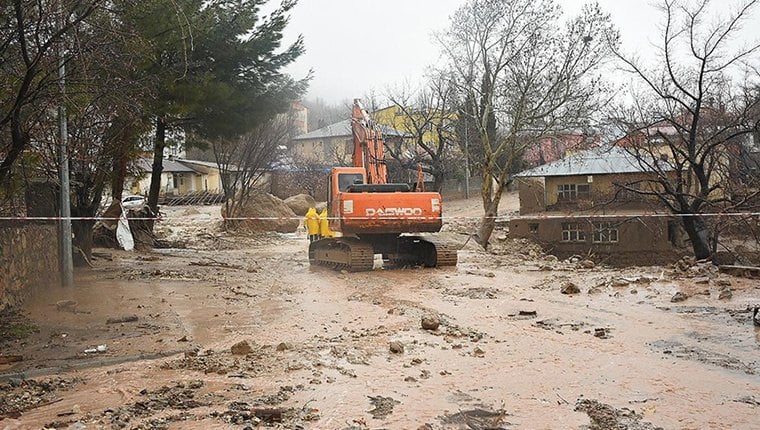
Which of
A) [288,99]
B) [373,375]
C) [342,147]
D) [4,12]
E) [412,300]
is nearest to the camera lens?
[373,375]

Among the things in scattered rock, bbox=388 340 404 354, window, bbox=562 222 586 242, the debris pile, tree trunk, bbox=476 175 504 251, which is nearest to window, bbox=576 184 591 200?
window, bbox=562 222 586 242

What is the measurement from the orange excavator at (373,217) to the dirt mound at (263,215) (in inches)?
563

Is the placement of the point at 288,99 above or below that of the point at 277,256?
above

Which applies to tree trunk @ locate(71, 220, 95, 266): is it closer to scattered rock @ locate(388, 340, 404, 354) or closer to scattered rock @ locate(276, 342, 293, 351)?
scattered rock @ locate(276, 342, 293, 351)

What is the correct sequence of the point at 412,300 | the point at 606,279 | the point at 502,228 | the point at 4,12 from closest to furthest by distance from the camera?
the point at 4,12 < the point at 412,300 < the point at 606,279 < the point at 502,228

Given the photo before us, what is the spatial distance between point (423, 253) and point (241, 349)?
34.9 ft

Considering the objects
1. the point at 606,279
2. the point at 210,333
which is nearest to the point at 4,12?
the point at 210,333

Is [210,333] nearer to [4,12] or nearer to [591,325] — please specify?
[4,12]

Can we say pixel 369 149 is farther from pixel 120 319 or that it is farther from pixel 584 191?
pixel 584 191

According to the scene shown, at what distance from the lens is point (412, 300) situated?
11852mm

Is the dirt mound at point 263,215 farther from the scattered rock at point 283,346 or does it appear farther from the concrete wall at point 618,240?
the scattered rock at point 283,346

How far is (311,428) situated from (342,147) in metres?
62.7

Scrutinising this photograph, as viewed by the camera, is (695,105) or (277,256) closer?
(695,105)

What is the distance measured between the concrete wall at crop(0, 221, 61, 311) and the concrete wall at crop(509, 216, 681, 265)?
20.3 meters
